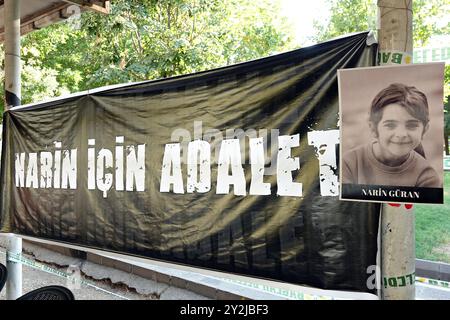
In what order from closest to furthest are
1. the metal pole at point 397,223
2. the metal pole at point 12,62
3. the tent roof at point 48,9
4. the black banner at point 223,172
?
the metal pole at point 397,223, the black banner at point 223,172, the metal pole at point 12,62, the tent roof at point 48,9

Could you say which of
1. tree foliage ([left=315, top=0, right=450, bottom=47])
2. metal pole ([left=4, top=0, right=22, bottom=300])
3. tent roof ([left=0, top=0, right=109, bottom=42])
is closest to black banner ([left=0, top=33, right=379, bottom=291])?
metal pole ([left=4, top=0, right=22, bottom=300])

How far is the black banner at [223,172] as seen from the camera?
217cm

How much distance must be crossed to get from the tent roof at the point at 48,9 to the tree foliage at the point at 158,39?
3.53 feet

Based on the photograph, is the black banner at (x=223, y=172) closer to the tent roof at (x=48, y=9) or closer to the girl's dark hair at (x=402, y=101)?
the girl's dark hair at (x=402, y=101)

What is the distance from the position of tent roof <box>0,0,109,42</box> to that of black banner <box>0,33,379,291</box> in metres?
1.67

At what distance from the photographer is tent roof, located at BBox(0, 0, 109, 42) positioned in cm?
477

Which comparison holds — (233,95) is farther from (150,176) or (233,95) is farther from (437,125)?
(437,125)

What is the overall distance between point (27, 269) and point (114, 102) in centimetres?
401

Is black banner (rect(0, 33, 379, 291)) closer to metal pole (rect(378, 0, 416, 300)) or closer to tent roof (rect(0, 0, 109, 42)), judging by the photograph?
metal pole (rect(378, 0, 416, 300))

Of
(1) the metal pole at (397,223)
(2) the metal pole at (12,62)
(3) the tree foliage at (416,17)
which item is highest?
(3) the tree foliage at (416,17)

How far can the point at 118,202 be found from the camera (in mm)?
3246

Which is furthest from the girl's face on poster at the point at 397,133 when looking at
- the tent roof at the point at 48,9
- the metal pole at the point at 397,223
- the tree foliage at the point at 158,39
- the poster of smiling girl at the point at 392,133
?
the tree foliage at the point at 158,39
